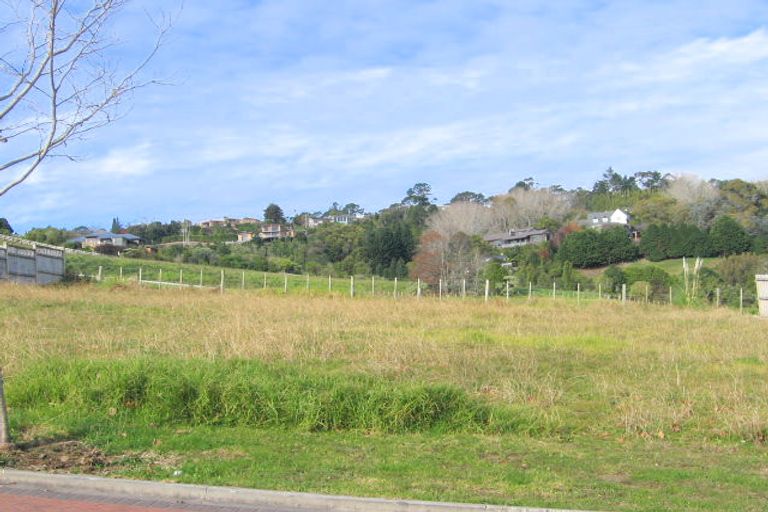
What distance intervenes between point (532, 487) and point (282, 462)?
8.47ft

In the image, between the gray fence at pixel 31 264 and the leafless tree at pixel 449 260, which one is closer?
the gray fence at pixel 31 264

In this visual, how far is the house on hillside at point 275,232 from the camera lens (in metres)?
109

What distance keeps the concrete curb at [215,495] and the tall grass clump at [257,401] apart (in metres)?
2.45

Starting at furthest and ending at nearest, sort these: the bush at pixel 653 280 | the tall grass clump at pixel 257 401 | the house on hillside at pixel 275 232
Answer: the house on hillside at pixel 275 232 → the bush at pixel 653 280 → the tall grass clump at pixel 257 401

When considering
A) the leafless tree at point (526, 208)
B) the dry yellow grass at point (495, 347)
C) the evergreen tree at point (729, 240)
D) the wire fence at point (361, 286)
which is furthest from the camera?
the leafless tree at point (526, 208)

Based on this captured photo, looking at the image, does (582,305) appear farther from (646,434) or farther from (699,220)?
(699,220)

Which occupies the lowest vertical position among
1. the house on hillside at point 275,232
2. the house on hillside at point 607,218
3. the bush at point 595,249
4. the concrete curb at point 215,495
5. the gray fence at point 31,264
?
the concrete curb at point 215,495

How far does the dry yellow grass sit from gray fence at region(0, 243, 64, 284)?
29.8ft

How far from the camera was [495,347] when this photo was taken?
16047mm

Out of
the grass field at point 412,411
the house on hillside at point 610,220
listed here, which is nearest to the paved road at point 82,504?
the grass field at point 412,411

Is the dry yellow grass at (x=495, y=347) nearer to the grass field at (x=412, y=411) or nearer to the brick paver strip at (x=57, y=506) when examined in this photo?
the grass field at (x=412, y=411)

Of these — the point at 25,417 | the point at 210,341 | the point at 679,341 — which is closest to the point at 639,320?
the point at 679,341

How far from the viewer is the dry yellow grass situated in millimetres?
10688

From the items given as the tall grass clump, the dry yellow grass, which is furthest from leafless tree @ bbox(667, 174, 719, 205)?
the tall grass clump
